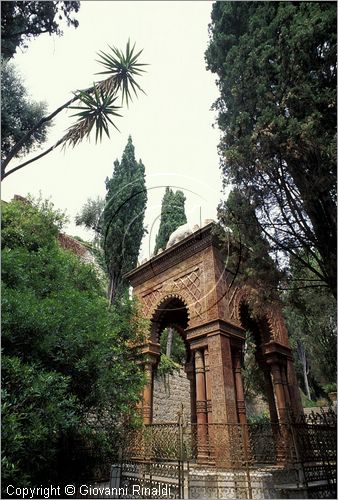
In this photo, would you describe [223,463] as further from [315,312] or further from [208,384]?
[315,312]

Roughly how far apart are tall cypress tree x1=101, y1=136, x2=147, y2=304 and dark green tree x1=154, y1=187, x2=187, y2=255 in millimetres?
4139

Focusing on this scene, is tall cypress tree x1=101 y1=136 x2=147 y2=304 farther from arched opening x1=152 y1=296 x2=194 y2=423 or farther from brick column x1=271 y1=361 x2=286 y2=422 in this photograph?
brick column x1=271 y1=361 x2=286 y2=422

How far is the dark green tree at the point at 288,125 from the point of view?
14.7ft

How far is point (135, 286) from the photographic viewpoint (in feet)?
34.4

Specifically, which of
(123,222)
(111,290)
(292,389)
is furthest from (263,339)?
(123,222)

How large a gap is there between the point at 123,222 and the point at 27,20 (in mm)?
7662

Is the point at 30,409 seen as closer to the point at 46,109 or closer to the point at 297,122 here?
the point at 297,122

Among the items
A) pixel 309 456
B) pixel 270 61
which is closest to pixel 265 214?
pixel 270 61

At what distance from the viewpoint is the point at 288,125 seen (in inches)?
179

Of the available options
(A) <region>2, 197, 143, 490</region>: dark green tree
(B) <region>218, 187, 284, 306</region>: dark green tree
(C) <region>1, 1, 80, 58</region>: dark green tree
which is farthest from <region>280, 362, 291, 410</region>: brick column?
(C) <region>1, 1, 80, 58</region>: dark green tree

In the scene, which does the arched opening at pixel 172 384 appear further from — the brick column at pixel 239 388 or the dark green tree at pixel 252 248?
the dark green tree at pixel 252 248

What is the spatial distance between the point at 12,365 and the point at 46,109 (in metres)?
12.1

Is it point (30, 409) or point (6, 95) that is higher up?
point (6, 95)

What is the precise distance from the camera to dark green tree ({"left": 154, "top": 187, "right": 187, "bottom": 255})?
17.6 m
